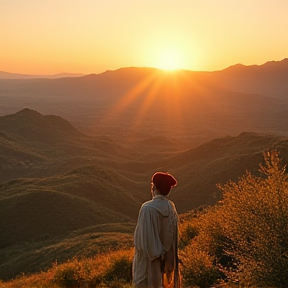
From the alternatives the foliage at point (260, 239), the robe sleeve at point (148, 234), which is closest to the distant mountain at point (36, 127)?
the foliage at point (260, 239)

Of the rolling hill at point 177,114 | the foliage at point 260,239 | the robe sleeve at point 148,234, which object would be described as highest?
the robe sleeve at point 148,234

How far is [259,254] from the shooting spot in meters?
7.09

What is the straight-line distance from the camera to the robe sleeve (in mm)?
5645

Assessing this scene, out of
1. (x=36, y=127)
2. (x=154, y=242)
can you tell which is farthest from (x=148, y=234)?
(x=36, y=127)

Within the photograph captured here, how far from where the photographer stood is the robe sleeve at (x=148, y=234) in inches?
222

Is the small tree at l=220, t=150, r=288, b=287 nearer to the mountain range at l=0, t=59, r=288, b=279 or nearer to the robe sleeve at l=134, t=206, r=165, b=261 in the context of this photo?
the robe sleeve at l=134, t=206, r=165, b=261

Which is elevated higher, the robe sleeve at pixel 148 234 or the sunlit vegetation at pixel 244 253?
the robe sleeve at pixel 148 234

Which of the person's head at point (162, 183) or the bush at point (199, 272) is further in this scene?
the bush at point (199, 272)

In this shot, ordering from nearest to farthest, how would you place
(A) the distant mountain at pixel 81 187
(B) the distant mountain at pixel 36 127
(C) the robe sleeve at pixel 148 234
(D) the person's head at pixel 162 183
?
(C) the robe sleeve at pixel 148 234
(D) the person's head at pixel 162 183
(A) the distant mountain at pixel 81 187
(B) the distant mountain at pixel 36 127

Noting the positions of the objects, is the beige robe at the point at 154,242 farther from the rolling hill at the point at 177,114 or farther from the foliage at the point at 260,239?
the rolling hill at the point at 177,114

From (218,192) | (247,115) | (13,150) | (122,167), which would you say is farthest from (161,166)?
(247,115)

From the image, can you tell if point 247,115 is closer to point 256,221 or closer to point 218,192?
point 218,192

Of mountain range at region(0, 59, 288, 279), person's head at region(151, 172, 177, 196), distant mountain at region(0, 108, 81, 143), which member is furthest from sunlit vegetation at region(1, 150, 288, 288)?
distant mountain at region(0, 108, 81, 143)

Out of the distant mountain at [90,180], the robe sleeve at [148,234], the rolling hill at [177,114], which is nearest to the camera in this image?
the robe sleeve at [148,234]
